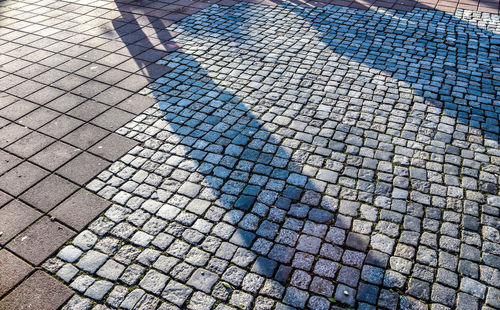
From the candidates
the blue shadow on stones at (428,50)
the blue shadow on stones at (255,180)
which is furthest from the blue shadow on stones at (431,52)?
the blue shadow on stones at (255,180)

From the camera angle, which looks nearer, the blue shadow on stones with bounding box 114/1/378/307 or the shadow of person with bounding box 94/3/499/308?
the blue shadow on stones with bounding box 114/1/378/307

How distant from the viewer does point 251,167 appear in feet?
15.1

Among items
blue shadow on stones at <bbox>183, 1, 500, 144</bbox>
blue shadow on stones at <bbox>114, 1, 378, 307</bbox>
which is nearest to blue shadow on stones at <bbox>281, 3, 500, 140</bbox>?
blue shadow on stones at <bbox>183, 1, 500, 144</bbox>

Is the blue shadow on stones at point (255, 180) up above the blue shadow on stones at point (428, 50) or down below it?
below

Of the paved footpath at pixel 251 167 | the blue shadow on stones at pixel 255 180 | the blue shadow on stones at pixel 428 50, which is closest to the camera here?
the paved footpath at pixel 251 167

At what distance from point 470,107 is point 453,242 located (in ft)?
9.08

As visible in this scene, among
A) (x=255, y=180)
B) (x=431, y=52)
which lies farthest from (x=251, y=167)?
(x=431, y=52)

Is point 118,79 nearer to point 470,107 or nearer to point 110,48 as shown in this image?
point 110,48

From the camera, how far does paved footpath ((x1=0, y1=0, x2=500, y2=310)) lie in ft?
11.1

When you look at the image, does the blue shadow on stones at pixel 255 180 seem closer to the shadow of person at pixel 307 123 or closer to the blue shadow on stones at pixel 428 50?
the shadow of person at pixel 307 123

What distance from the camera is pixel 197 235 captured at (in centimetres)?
379

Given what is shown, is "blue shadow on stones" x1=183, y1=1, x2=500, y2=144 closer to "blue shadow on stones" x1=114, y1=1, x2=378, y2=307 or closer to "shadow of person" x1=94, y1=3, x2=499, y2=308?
"shadow of person" x1=94, y1=3, x2=499, y2=308

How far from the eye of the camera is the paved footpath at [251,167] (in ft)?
11.1

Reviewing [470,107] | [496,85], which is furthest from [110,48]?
[496,85]
